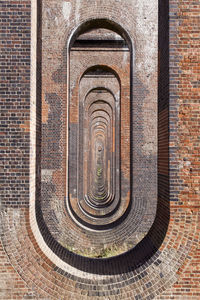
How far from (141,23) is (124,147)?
440 cm

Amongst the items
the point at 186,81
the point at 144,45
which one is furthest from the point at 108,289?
the point at 144,45

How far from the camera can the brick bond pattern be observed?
12.4 ft

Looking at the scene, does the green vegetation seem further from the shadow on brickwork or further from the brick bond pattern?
the brick bond pattern

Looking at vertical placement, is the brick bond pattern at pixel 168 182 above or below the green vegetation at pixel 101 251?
above

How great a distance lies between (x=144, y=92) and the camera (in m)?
9.05

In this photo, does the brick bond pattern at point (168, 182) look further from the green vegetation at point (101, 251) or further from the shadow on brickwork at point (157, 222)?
the green vegetation at point (101, 251)

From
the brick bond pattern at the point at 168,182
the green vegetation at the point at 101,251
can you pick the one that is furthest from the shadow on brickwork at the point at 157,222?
the green vegetation at the point at 101,251

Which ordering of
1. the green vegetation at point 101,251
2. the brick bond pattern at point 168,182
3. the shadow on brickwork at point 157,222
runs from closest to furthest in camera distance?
the brick bond pattern at point 168,182, the shadow on brickwork at point 157,222, the green vegetation at point 101,251

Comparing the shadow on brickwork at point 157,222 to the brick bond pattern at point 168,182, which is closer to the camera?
the brick bond pattern at point 168,182

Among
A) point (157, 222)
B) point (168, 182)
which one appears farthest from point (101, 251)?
point (168, 182)

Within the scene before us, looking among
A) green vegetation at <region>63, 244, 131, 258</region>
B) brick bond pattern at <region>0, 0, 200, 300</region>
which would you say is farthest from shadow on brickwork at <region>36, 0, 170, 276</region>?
green vegetation at <region>63, 244, 131, 258</region>

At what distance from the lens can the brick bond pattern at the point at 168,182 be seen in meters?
3.79

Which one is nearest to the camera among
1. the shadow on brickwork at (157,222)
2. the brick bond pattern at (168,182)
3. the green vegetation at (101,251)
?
the brick bond pattern at (168,182)

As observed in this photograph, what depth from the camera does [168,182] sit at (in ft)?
13.0
